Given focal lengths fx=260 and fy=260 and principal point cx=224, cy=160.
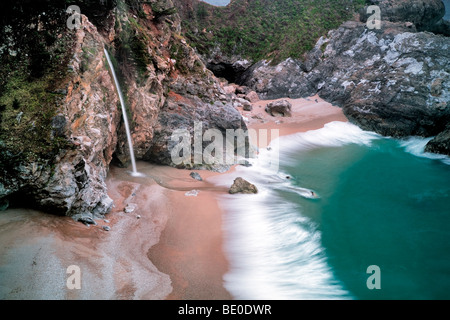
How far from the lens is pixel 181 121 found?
10844 millimetres

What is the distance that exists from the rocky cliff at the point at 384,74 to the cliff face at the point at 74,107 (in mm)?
14014

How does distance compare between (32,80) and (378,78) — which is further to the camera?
(378,78)

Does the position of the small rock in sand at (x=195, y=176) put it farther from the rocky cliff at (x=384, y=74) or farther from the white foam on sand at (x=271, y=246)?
the rocky cliff at (x=384, y=74)

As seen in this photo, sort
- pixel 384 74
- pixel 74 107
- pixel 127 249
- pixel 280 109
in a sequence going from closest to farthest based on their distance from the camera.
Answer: pixel 127 249
pixel 74 107
pixel 384 74
pixel 280 109

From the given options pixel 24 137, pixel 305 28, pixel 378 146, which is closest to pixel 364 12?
pixel 305 28

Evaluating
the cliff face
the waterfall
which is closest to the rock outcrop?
the cliff face

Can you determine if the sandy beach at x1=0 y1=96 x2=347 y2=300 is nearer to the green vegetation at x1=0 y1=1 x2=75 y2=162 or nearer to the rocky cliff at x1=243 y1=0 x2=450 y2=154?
the green vegetation at x1=0 y1=1 x2=75 y2=162

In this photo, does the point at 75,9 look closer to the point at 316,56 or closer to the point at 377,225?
the point at 377,225

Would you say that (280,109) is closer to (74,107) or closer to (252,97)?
(252,97)

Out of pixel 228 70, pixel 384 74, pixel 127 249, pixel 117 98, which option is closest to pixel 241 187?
pixel 127 249

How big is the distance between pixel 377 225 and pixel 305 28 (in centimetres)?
2289

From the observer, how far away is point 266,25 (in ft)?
93.2

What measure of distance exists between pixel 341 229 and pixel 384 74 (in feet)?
49.5

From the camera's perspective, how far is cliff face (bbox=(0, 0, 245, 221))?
206 inches
